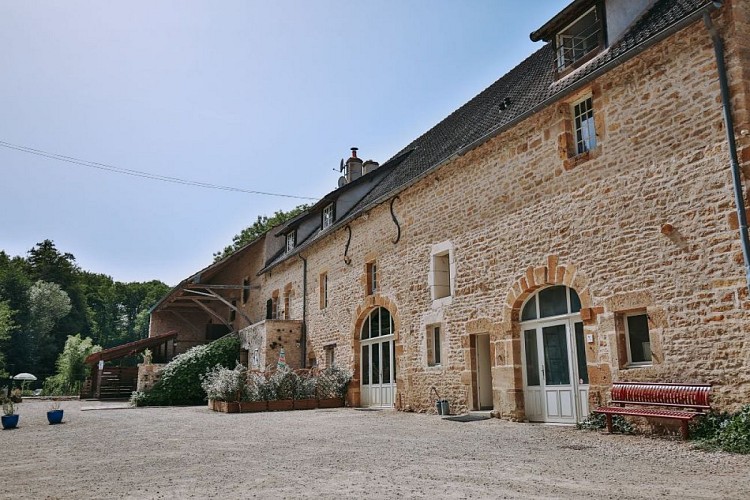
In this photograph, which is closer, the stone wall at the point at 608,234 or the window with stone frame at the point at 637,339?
the stone wall at the point at 608,234

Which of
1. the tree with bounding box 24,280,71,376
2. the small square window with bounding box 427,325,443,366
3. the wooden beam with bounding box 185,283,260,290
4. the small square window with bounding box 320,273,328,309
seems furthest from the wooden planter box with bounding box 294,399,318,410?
the tree with bounding box 24,280,71,376

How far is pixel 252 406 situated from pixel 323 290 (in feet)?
14.5

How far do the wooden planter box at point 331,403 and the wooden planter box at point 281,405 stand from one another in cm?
79

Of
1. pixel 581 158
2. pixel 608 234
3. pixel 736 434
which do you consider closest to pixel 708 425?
pixel 736 434

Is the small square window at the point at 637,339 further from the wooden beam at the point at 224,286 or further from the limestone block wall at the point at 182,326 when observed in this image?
the limestone block wall at the point at 182,326

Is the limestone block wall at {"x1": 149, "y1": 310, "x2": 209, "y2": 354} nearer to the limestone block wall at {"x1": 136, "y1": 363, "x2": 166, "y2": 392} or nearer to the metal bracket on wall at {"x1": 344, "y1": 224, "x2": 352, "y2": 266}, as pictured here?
the limestone block wall at {"x1": 136, "y1": 363, "x2": 166, "y2": 392}

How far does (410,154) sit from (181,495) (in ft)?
43.8

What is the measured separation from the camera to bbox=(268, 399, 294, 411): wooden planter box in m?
13.5

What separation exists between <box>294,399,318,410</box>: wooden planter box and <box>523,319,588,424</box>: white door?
6.26m

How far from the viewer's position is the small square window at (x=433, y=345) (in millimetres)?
11492

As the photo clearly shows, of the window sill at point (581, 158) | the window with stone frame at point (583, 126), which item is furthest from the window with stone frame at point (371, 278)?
the window with stone frame at point (583, 126)

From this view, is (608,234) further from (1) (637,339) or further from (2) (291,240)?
(2) (291,240)

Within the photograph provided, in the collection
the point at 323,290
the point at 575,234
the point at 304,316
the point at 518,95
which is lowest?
the point at 304,316

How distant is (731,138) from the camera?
6.52 m
